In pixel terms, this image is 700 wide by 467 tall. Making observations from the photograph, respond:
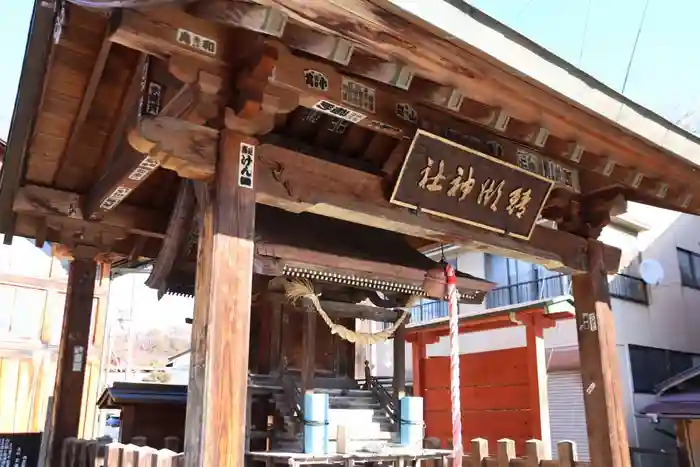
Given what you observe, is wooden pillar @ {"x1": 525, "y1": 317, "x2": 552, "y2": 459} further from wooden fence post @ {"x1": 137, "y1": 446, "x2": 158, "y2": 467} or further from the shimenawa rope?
wooden fence post @ {"x1": 137, "y1": 446, "x2": 158, "y2": 467}

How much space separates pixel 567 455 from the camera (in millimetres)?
5586

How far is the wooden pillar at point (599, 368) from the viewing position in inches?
218

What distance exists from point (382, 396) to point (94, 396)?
777 cm

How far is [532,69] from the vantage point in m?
3.58

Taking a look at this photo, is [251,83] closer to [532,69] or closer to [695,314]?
[532,69]

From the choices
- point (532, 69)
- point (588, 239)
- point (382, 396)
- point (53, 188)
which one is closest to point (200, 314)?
point (532, 69)

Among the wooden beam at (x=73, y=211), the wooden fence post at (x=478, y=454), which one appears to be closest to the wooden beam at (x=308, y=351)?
the wooden beam at (x=73, y=211)

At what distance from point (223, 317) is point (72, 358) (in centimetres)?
423

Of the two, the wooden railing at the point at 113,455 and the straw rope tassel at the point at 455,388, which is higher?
the straw rope tassel at the point at 455,388

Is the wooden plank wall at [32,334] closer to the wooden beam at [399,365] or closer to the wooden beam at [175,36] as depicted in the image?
the wooden beam at [399,365]

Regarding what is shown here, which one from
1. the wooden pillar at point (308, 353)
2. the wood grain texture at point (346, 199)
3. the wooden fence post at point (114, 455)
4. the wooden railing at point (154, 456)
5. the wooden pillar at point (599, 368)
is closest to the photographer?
the wood grain texture at point (346, 199)

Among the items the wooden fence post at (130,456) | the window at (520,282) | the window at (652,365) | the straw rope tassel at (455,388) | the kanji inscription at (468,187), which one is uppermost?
the window at (520,282)

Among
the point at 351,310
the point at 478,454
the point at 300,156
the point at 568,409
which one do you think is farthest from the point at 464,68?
the point at 568,409

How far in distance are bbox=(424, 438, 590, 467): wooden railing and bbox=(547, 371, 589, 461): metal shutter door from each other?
11.2 m
